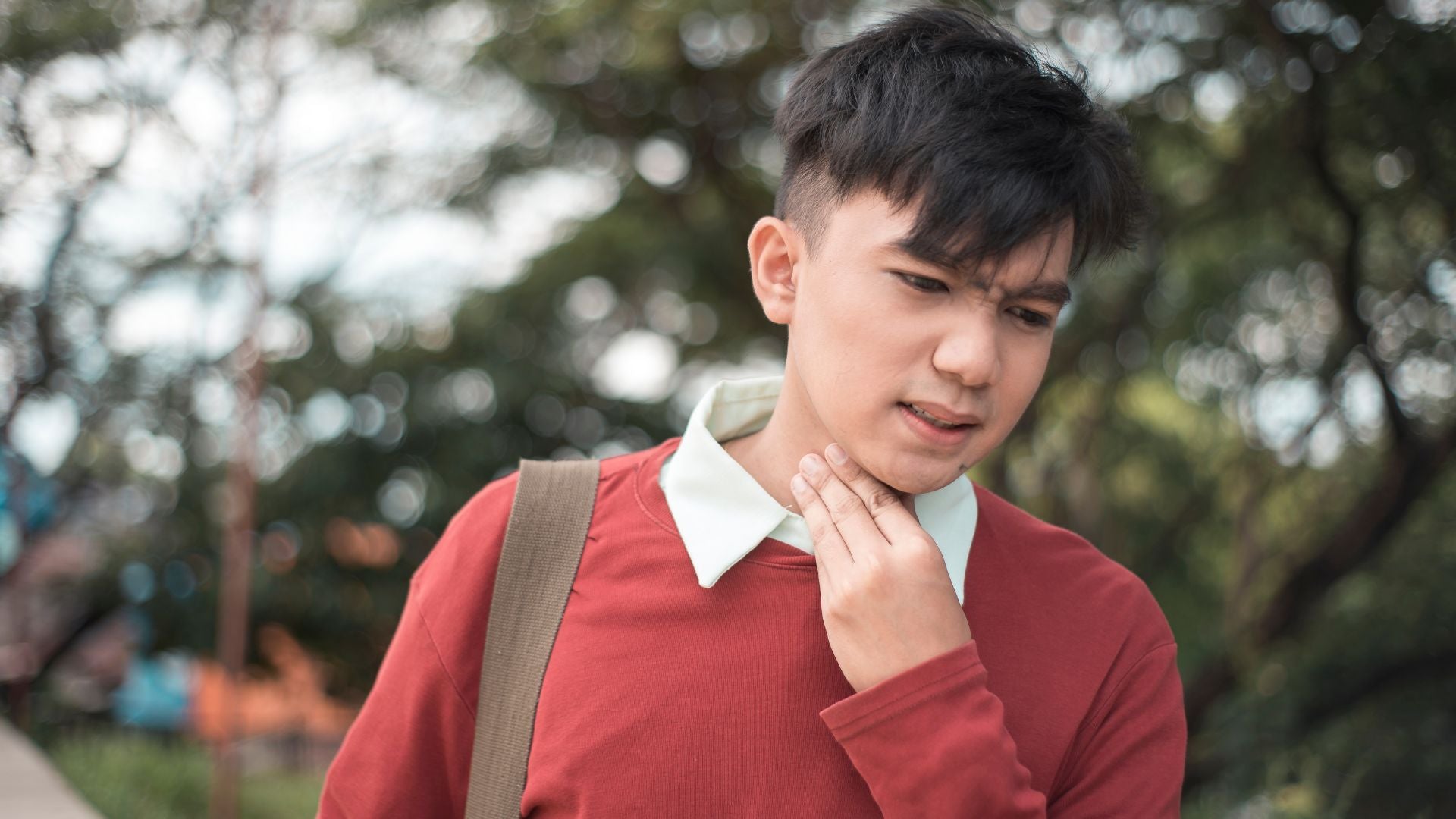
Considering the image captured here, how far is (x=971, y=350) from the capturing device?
115 centimetres

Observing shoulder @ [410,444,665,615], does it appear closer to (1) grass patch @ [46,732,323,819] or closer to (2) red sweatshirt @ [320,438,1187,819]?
(2) red sweatshirt @ [320,438,1187,819]

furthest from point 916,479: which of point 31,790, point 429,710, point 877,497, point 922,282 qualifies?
point 31,790

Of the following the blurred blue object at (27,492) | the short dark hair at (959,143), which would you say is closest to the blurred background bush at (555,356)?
the blurred blue object at (27,492)

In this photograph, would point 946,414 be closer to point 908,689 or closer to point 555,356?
point 908,689

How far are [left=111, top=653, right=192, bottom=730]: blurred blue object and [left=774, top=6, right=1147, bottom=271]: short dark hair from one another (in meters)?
5.15

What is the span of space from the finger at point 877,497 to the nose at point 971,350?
14 cm

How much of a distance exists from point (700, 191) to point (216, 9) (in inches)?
84.6

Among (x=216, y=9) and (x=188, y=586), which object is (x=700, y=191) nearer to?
(x=216, y=9)

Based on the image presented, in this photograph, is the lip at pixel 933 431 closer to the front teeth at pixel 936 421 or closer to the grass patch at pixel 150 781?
the front teeth at pixel 936 421

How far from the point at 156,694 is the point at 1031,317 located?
6991 millimetres

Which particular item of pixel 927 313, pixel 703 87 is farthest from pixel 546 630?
pixel 703 87

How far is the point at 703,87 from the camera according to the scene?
506cm

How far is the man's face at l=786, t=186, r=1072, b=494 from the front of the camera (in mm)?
1173

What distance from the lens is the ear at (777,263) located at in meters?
1.34
